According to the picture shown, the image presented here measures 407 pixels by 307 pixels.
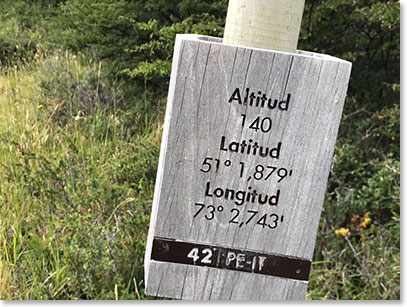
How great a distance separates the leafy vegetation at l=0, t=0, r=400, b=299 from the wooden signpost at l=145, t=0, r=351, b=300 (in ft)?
3.77

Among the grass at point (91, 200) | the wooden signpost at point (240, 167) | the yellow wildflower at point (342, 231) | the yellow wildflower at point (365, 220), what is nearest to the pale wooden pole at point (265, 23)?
the wooden signpost at point (240, 167)

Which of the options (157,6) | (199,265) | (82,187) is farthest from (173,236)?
(157,6)

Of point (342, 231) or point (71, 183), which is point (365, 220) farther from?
point (71, 183)

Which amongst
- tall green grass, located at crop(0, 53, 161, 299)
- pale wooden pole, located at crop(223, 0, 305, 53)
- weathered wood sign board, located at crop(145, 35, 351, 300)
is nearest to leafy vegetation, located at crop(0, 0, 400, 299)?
tall green grass, located at crop(0, 53, 161, 299)

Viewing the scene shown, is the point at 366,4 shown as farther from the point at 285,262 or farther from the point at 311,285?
the point at 285,262

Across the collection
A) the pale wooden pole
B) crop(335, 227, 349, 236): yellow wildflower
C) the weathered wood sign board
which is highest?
the pale wooden pole

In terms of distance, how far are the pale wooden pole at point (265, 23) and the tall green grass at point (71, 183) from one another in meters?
1.38

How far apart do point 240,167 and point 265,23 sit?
0.34 m

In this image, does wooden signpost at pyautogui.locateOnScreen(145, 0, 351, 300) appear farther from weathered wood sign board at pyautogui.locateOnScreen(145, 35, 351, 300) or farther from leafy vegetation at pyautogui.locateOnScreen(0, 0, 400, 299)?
leafy vegetation at pyautogui.locateOnScreen(0, 0, 400, 299)

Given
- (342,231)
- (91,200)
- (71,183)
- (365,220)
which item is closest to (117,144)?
(71,183)

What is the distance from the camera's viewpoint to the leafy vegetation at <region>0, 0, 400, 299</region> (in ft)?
8.62

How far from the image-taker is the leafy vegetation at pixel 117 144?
2.63 m

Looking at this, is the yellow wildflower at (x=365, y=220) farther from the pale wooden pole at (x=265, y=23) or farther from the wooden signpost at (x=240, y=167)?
the pale wooden pole at (x=265, y=23)

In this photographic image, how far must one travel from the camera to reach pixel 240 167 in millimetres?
1309
